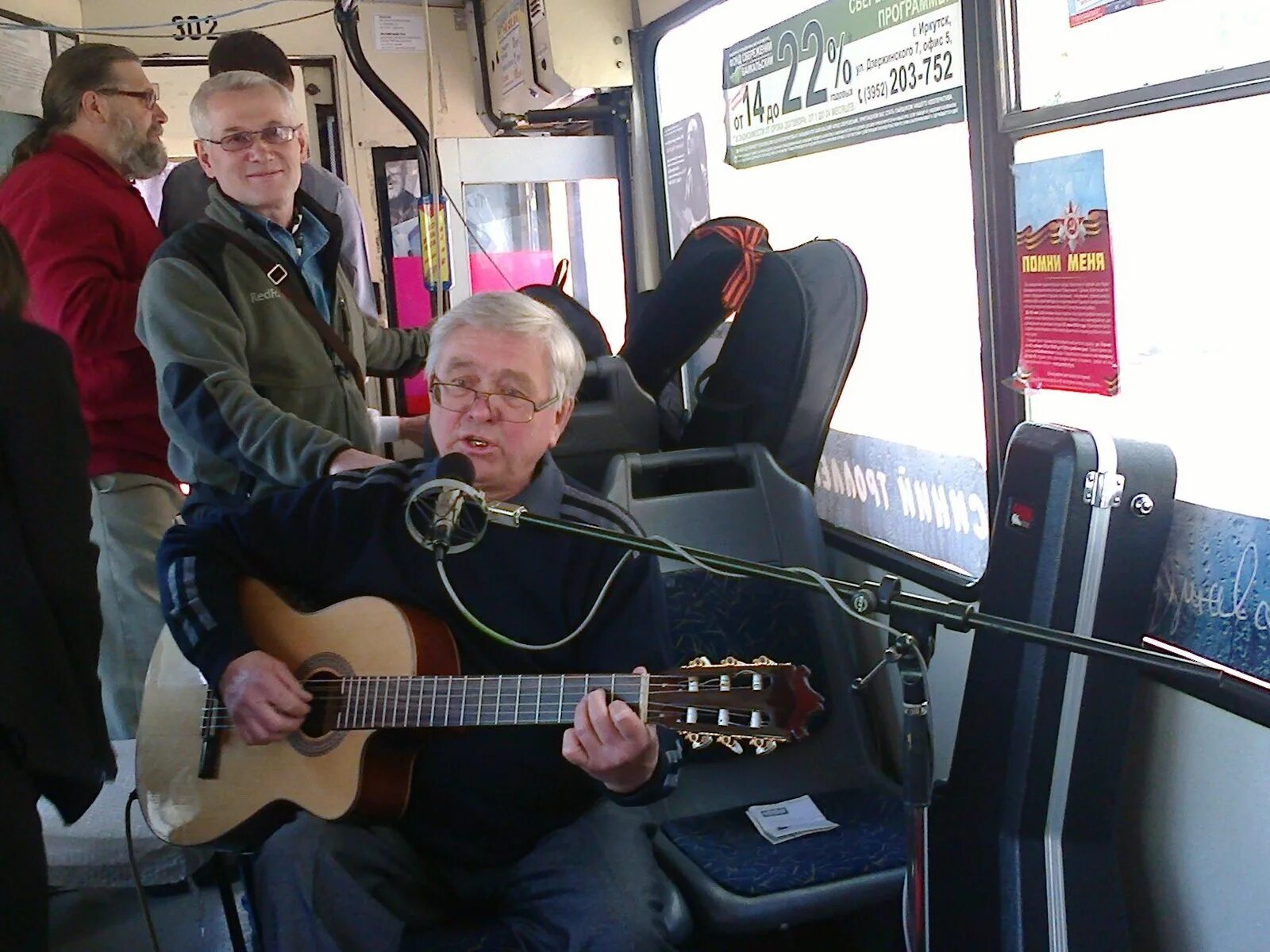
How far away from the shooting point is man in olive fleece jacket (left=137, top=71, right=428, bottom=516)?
6.58 ft

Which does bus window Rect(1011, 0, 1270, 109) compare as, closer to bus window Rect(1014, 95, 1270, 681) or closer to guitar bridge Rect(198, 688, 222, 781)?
bus window Rect(1014, 95, 1270, 681)

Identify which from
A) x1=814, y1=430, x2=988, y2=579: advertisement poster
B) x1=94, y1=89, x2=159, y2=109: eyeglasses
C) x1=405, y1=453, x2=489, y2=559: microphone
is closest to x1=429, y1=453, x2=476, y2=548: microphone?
x1=405, y1=453, x2=489, y2=559: microphone

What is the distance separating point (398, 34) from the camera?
14.6 ft

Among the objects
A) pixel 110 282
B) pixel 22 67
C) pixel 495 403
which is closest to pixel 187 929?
pixel 110 282

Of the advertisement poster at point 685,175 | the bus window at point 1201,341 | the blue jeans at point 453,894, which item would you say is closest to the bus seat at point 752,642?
the blue jeans at point 453,894

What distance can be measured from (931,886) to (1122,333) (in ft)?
3.02

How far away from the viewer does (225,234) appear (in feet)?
7.09

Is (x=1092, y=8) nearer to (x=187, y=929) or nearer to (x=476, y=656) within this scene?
(x=476, y=656)

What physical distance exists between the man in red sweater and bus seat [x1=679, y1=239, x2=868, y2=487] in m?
1.23

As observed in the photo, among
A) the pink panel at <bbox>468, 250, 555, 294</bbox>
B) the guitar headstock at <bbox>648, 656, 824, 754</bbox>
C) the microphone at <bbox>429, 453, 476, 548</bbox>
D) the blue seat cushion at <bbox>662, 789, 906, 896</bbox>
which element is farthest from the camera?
the pink panel at <bbox>468, 250, 555, 294</bbox>

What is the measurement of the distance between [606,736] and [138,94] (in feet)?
6.42

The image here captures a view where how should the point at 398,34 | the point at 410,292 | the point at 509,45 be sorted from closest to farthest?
Answer: 1. the point at 509,45
2. the point at 398,34
3. the point at 410,292

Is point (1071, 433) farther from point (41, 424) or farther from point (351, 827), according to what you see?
point (41, 424)

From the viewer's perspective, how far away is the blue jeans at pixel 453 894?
161 centimetres
